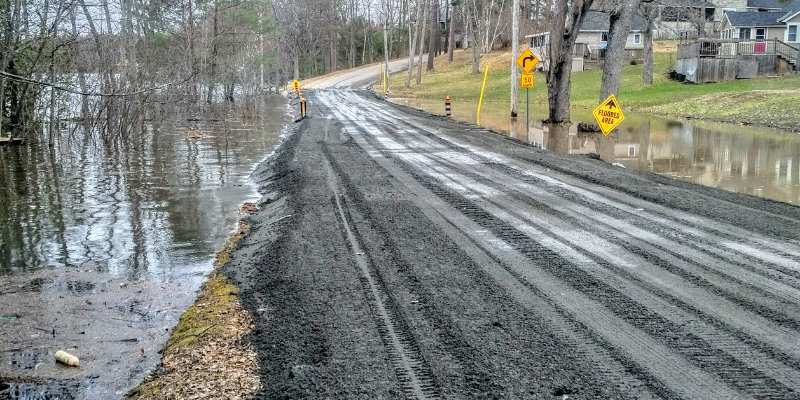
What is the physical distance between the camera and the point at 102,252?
9492 millimetres

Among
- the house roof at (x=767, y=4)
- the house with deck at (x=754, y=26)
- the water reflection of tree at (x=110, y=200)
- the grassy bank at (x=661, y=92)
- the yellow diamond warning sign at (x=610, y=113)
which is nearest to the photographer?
the water reflection of tree at (x=110, y=200)

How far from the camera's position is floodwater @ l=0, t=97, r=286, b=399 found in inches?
235

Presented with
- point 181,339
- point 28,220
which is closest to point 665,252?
point 181,339

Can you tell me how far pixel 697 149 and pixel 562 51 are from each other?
29.6 feet

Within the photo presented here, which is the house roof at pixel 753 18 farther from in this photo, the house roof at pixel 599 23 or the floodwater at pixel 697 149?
the floodwater at pixel 697 149

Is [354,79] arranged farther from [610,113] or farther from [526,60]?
[610,113]

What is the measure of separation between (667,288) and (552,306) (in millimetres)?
1273

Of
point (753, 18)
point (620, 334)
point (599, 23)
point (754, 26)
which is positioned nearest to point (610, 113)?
point (620, 334)

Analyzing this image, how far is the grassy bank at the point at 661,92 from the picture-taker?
31281 millimetres

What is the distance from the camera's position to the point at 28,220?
11.4m

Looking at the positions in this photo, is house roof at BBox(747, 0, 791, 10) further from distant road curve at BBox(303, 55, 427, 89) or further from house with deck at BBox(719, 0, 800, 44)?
distant road curve at BBox(303, 55, 427, 89)

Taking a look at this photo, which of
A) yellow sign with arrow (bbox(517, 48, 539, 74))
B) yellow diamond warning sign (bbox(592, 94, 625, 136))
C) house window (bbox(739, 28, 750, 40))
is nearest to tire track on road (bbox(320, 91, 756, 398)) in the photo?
yellow diamond warning sign (bbox(592, 94, 625, 136))

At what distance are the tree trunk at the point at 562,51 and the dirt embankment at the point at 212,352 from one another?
22325 mm

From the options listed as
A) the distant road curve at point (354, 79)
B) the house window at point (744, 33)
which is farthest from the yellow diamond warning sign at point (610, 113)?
the house window at point (744, 33)
